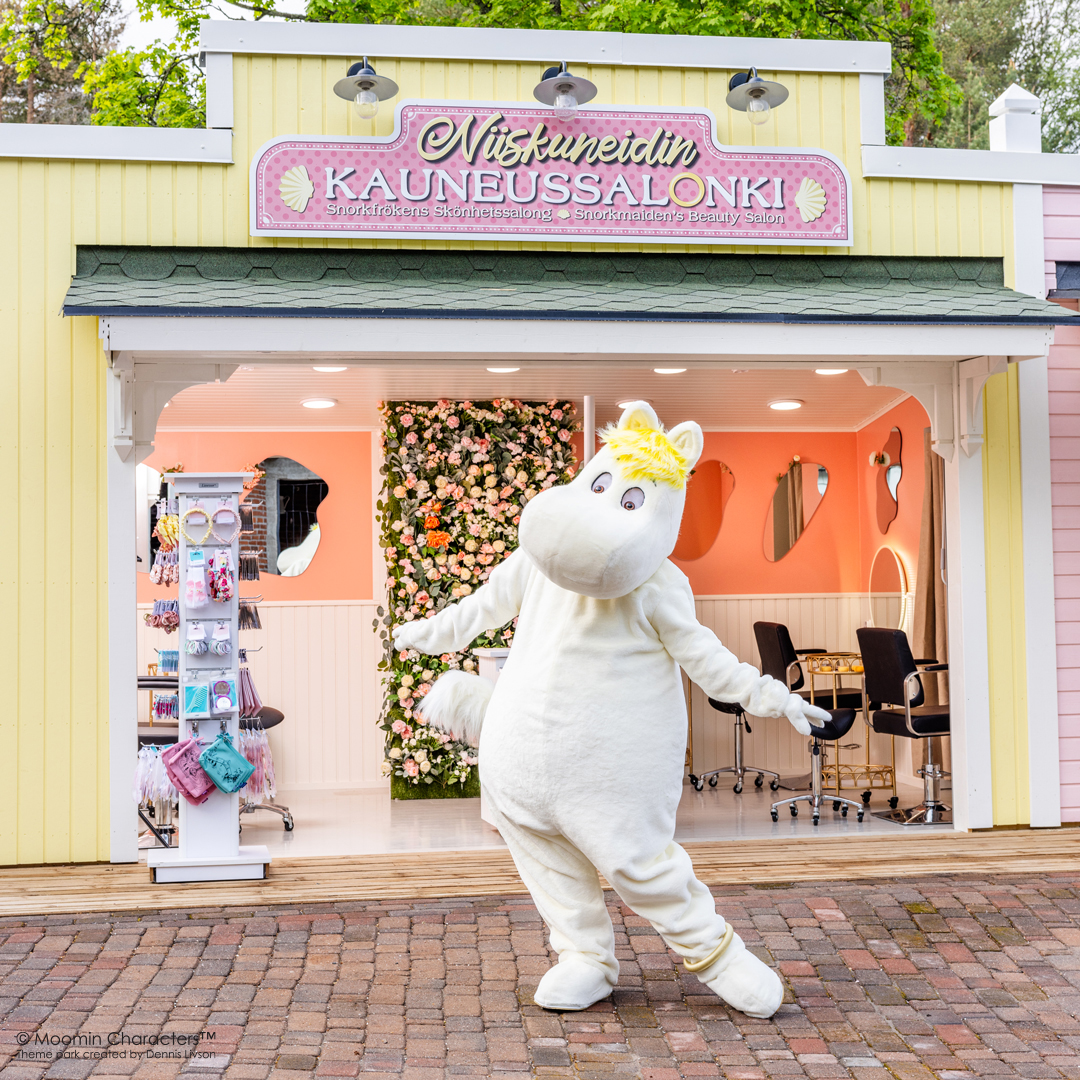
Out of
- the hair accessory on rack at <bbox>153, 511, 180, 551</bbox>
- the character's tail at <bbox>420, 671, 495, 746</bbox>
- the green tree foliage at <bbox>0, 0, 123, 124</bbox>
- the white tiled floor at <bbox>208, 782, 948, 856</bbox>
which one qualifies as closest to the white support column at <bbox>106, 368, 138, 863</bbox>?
the hair accessory on rack at <bbox>153, 511, 180, 551</bbox>

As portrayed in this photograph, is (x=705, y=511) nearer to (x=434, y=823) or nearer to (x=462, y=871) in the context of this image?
(x=434, y=823)

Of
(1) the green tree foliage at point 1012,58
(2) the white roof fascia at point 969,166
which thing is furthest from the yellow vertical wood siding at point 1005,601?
(1) the green tree foliage at point 1012,58

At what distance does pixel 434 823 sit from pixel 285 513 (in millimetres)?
2498

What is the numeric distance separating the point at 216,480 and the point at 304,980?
Result: 2165 mm

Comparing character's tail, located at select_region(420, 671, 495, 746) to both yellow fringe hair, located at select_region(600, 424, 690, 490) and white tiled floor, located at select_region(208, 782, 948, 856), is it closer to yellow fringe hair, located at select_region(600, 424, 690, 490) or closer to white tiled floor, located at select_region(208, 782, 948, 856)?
yellow fringe hair, located at select_region(600, 424, 690, 490)

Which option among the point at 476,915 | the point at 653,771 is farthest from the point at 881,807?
the point at 653,771

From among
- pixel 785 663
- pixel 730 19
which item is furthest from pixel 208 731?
pixel 730 19

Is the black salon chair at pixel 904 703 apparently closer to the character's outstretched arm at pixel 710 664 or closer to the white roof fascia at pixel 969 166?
the white roof fascia at pixel 969 166

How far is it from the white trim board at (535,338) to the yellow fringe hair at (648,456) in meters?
1.75

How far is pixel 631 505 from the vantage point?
3.30 m

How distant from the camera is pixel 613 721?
10.9 feet

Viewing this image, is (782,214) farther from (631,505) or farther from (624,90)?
(631,505)

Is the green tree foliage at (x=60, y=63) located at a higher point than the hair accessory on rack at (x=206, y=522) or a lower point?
higher

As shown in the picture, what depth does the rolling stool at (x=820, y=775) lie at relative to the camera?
6.29m
